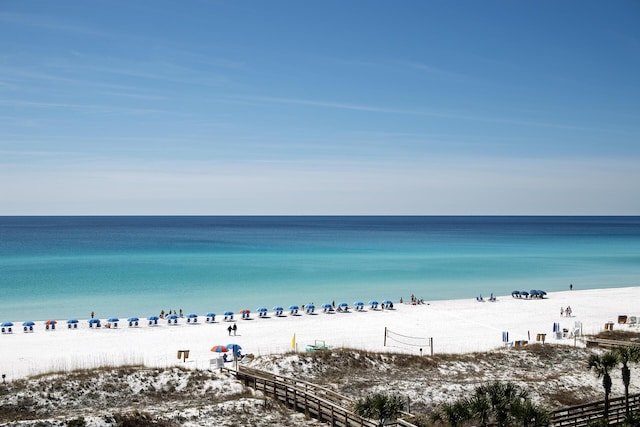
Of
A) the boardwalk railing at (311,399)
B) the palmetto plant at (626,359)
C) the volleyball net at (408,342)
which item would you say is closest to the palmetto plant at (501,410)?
the boardwalk railing at (311,399)

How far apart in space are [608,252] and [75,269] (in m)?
106

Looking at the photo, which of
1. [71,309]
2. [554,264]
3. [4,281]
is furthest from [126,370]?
[554,264]

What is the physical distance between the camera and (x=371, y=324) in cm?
4538

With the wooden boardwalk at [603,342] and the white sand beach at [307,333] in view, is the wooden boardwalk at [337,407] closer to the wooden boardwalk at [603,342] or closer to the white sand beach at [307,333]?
the white sand beach at [307,333]

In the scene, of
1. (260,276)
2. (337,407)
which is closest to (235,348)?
(337,407)

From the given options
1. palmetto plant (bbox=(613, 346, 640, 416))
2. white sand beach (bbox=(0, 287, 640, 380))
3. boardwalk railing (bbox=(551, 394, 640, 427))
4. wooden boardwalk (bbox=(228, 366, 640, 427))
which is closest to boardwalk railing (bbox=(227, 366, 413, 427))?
wooden boardwalk (bbox=(228, 366, 640, 427))

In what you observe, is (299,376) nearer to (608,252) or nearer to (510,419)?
(510,419)

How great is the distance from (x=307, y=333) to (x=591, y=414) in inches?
911

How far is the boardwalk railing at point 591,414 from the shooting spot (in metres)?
20.4

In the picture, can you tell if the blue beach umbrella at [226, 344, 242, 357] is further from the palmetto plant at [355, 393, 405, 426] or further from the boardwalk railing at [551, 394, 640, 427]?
the boardwalk railing at [551, 394, 640, 427]

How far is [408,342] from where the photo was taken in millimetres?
38344

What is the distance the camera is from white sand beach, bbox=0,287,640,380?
108 ft

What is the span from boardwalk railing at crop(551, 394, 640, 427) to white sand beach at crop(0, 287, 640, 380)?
42.8 ft

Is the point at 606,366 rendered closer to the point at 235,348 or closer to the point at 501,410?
the point at 501,410
